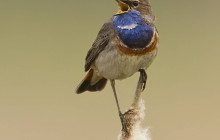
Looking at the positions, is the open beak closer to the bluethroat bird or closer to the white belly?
the bluethroat bird

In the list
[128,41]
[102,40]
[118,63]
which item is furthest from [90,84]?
[128,41]

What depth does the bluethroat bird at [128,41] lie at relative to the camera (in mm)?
6180

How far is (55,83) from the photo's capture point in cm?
1051

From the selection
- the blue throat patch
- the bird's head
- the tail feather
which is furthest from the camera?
the tail feather

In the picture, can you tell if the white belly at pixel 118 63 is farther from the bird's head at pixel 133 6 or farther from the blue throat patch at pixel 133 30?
the bird's head at pixel 133 6

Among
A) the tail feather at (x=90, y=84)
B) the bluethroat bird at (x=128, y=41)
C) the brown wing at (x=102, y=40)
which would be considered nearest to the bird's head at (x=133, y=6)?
the bluethroat bird at (x=128, y=41)

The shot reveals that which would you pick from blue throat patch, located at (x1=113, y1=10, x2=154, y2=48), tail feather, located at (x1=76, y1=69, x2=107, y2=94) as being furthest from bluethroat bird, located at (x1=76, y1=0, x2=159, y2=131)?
tail feather, located at (x1=76, y1=69, x2=107, y2=94)

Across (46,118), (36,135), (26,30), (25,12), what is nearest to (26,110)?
(46,118)

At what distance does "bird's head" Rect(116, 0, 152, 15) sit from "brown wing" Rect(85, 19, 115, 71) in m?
0.19

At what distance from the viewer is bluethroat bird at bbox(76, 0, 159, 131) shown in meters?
6.18

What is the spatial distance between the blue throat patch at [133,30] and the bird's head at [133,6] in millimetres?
33

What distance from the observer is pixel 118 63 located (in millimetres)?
6383

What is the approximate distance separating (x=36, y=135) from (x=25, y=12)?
17.5 ft

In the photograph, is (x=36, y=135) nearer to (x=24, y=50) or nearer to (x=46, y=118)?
(x=46, y=118)
